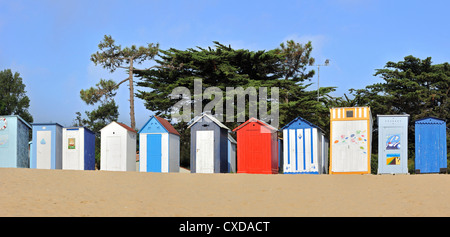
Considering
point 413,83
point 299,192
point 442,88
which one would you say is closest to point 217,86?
point 413,83

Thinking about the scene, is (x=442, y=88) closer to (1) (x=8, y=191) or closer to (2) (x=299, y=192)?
(2) (x=299, y=192)

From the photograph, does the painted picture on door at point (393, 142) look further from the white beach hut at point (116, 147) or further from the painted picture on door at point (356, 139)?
the white beach hut at point (116, 147)

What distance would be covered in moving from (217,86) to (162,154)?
13.8 m

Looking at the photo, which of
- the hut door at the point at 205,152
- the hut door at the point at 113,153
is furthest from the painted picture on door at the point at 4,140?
the hut door at the point at 205,152

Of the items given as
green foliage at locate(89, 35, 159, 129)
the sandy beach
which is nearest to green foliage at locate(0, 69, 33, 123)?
green foliage at locate(89, 35, 159, 129)

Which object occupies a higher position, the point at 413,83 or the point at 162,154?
the point at 413,83

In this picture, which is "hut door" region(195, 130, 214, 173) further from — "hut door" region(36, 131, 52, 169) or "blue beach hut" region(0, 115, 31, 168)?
"blue beach hut" region(0, 115, 31, 168)

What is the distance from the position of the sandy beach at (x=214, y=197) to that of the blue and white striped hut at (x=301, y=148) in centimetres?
430

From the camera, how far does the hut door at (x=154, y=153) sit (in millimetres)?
22984

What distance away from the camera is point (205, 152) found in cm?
2286

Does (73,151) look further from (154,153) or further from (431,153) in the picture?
(431,153)

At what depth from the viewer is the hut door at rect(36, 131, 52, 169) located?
2267cm

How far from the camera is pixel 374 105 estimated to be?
4159 cm

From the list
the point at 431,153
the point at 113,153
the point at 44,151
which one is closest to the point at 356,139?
the point at 431,153
